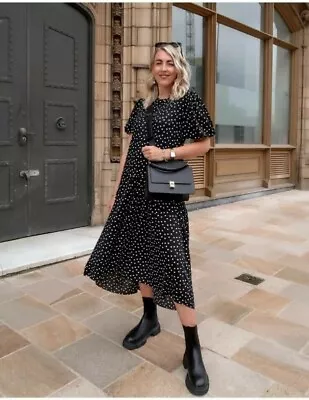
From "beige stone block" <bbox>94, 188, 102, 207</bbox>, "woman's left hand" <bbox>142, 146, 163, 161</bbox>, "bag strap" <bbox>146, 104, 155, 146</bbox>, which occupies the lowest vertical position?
"beige stone block" <bbox>94, 188, 102, 207</bbox>

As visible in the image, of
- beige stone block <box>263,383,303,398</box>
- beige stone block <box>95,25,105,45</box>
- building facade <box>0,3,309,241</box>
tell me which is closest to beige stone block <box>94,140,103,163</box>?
building facade <box>0,3,309,241</box>

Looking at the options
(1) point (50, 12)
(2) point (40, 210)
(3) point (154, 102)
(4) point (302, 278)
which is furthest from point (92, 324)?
(1) point (50, 12)

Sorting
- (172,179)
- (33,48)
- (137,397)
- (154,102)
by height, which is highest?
(33,48)

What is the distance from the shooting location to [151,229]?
216 centimetres

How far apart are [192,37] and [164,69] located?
5.38 meters

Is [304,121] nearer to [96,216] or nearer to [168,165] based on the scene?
[96,216]

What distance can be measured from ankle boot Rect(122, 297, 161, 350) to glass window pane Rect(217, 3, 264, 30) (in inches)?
250

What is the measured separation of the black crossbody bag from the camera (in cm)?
204

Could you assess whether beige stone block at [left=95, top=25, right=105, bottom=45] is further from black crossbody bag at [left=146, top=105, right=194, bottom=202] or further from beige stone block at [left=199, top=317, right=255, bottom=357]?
beige stone block at [left=199, top=317, right=255, bottom=357]

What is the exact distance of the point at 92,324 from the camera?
2.70 m

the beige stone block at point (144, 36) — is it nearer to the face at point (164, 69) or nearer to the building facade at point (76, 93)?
the building facade at point (76, 93)

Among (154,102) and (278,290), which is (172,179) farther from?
(278,290)

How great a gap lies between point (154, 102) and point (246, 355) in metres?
1.47

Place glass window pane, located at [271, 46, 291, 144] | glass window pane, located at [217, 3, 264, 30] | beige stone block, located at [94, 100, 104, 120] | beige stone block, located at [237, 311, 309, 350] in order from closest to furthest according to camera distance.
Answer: beige stone block, located at [237, 311, 309, 350] → beige stone block, located at [94, 100, 104, 120] → glass window pane, located at [217, 3, 264, 30] → glass window pane, located at [271, 46, 291, 144]
